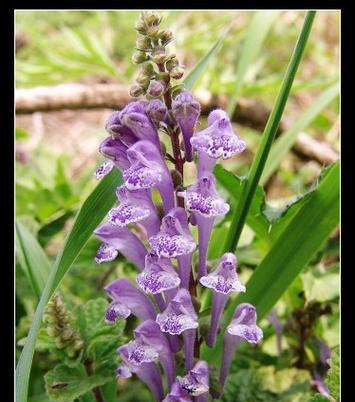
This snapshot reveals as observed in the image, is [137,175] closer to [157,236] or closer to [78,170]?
[157,236]

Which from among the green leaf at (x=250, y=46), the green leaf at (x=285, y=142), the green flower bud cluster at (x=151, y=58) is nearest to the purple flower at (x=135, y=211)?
the green flower bud cluster at (x=151, y=58)

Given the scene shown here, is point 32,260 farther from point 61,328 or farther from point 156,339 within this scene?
point 156,339

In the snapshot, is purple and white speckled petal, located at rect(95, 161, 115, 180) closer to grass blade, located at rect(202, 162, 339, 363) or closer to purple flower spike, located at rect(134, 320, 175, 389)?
purple flower spike, located at rect(134, 320, 175, 389)

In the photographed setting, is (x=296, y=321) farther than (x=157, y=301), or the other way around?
(x=296, y=321)

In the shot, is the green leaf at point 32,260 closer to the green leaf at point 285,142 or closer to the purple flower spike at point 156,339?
the purple flower spike at point 156,339

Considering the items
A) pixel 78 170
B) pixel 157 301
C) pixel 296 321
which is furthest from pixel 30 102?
pixel 157 301

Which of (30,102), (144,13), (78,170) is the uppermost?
(144,13)
